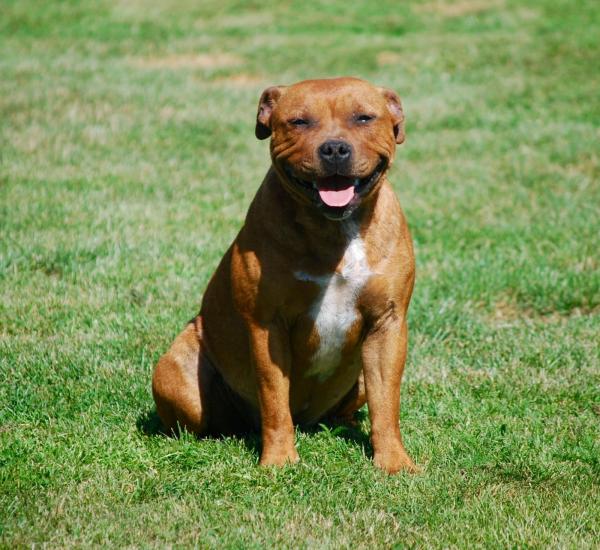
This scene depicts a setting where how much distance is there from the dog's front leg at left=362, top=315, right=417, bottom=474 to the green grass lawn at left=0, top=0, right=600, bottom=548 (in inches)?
5.7

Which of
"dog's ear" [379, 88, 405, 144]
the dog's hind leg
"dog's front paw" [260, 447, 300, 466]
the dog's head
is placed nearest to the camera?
the dog's head

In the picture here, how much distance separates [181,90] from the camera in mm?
12711

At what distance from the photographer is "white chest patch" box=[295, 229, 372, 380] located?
424 centimetres

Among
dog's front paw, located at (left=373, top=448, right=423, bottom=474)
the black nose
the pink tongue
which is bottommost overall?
dog's front paw, located at (left=373, top=448, right=423, bottom=474)

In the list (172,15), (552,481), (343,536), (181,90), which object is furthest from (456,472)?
(172,15)

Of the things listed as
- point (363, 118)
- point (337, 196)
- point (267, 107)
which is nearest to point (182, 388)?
point (337, 196)

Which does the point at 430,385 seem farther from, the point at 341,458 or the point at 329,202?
the point at 329,202

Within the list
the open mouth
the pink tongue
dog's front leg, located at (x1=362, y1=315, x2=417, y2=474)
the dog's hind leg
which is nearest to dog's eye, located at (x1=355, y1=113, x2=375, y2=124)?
the open mouth

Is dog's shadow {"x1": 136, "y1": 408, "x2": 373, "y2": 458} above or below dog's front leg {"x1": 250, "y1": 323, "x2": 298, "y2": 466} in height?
below

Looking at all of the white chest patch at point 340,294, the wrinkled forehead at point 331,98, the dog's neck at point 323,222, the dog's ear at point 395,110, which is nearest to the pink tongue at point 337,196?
the dog's neck at point 323,222

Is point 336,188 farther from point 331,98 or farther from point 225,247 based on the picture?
point 225,247

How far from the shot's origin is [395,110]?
177 inches

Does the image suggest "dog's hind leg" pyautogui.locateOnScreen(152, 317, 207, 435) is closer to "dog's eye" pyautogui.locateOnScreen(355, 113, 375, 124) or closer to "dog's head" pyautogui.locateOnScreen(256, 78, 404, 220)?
"dog's head" pyautogui.locateOnScreen(256, 78, 404, 220)

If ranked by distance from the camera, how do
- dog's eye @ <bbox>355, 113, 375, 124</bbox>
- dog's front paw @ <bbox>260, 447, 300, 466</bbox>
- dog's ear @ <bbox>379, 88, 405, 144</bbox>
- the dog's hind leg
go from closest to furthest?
dog's eye @ <bbox>355, 113, 375, 124</bbox>
dog's front paw @ <bbox>260, 447, 300, 466</bbox>
dog's ear @ <bbox>379, 88, 405, 144</bbox>
the dog's hind leg
